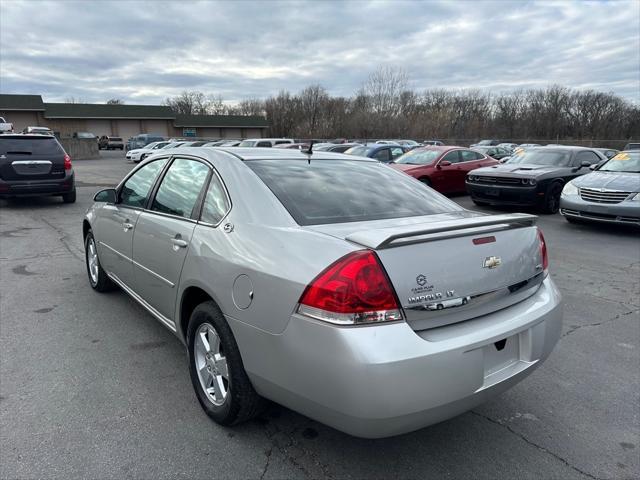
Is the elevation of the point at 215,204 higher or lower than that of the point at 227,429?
higher

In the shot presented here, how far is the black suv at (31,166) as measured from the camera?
1055 centimetres

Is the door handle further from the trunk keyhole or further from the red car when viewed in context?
the red car

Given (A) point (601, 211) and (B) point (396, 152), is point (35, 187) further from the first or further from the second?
(A) point (601, 211)

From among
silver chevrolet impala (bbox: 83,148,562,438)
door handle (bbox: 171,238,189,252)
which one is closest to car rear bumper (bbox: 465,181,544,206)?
silver chevrolet impala (bbox: 83,148,562,438)

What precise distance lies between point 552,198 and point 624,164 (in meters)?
1.75

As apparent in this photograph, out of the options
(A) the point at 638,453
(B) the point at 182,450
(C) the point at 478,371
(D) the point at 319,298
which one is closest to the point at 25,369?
(B) the point at 182,450

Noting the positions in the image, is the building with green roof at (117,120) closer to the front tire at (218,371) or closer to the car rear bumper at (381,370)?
the front tire at (218,371)

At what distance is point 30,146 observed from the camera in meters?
10.9

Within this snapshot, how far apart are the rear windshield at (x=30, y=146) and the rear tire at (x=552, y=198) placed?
11.6 m

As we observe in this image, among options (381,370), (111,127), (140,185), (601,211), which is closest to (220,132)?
(111,127)

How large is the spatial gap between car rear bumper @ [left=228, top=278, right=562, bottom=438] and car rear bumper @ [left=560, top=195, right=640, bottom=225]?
757 cm

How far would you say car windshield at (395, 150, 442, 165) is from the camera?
1312 centimetres

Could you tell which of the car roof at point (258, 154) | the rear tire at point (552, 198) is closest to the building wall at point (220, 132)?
the rear tire at point (552, 198)

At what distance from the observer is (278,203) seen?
265 cm
